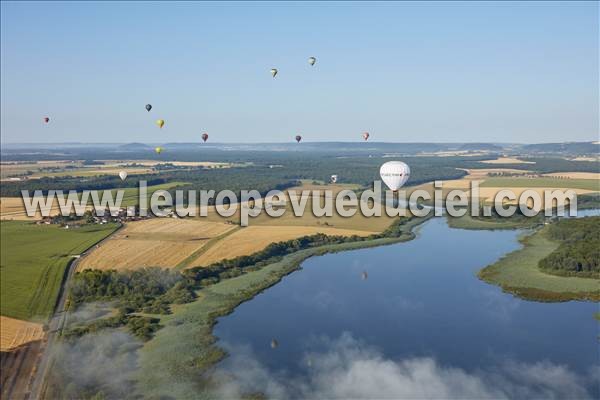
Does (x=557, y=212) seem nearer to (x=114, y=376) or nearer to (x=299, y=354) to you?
(x=299, y=354)

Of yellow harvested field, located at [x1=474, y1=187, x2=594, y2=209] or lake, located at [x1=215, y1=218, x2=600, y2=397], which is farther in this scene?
yellow harvested field, located at [x1=474, y1=187, x2=594, y2=209]

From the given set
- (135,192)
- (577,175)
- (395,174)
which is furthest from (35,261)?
(577,175)

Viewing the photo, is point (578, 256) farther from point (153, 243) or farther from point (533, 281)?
point (153, 243)

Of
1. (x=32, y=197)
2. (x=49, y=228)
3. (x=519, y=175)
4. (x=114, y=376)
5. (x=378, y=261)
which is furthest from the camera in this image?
(x=519, y=175)

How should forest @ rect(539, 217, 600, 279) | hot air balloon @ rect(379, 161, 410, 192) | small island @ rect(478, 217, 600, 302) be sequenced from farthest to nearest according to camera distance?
hot air balloon @ rect(379, 161, 410, 192)
forest @ rect(539, 217, 600, 279)
small island @ rect(478, 217, 600, 302)

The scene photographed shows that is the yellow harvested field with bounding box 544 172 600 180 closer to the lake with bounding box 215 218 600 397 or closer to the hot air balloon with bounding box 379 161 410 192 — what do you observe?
the hot air balloon with bounding box 379 161 410 192

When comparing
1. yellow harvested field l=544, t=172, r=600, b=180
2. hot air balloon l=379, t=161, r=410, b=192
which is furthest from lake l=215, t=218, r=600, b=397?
yellow harvested field l=544, t=172, r=600, b=180

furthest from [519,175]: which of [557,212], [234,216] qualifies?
[234,216]
